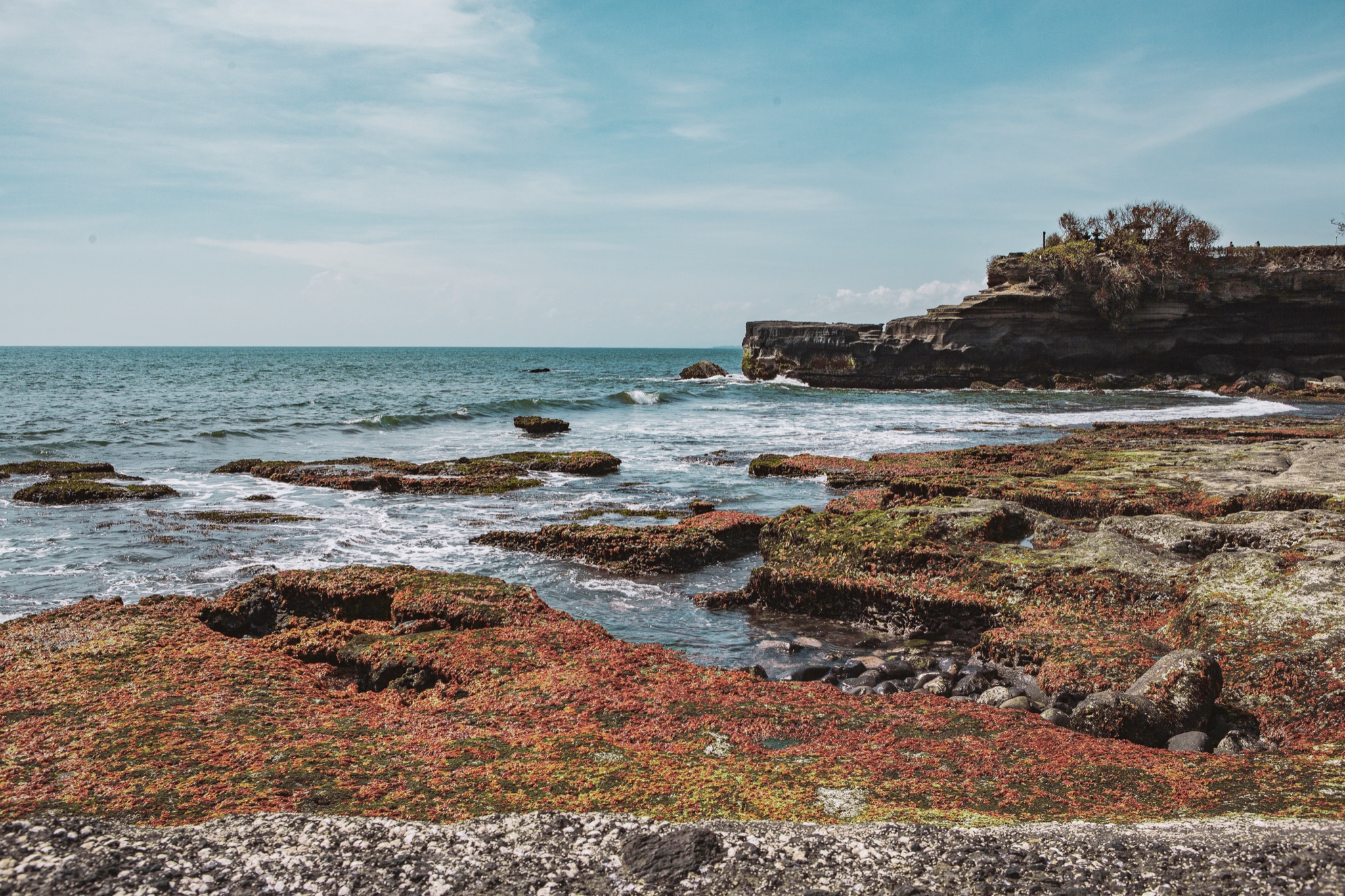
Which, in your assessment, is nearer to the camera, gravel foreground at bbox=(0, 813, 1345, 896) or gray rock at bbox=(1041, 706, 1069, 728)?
gravel foreground at bbox=(0, 813, 1345, 896)

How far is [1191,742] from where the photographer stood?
601 cm

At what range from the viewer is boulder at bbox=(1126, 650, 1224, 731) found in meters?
6.32

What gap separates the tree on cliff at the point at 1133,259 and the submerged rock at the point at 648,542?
49.8 meters

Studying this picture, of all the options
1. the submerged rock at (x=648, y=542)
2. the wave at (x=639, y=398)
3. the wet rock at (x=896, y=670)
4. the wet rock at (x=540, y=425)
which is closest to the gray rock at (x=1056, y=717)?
the wet rock at (x=896, y=670)

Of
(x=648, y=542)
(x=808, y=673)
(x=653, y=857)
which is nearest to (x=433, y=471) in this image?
(x=648, y=542)

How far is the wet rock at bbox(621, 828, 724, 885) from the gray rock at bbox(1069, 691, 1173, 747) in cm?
378

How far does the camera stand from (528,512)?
17.9m

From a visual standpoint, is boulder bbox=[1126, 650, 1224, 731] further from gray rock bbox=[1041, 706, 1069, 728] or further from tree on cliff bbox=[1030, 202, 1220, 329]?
tree on cliff bbox=[1030, 202, 1220, 329]

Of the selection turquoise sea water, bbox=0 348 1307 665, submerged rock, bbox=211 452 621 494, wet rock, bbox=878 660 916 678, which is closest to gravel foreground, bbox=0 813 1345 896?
wet rock, bbox=878 660 916 678

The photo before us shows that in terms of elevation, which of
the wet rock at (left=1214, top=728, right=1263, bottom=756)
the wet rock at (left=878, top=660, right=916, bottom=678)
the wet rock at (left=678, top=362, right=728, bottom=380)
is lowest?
the wet rock at (left=878, top=660, right=916, bottom=678)

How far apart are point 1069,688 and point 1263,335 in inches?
2361

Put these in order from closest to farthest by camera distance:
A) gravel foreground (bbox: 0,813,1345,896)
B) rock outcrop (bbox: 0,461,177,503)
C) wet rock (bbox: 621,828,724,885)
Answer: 1. gravel foreground (bbox: 0,813,1345,896)
2. wet rock (bbox: 621,828,724,885)
3. rock outcrop (bbox: 0,461,177,503)

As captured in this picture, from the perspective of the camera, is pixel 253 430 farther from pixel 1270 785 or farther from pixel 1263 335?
pixel 1263 335

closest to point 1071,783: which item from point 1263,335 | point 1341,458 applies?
point 1341,458
